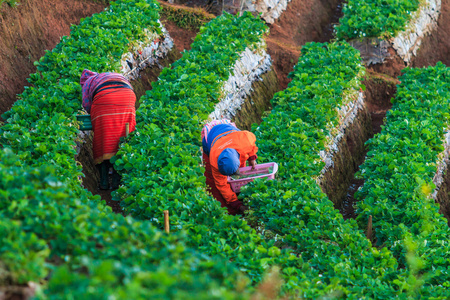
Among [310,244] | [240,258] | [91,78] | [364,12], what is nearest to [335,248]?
[310,244]

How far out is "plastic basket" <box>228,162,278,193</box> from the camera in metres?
6.33

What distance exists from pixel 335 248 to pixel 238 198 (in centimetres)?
160

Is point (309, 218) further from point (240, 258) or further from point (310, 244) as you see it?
point (240, 258)

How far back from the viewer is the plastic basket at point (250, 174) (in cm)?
633

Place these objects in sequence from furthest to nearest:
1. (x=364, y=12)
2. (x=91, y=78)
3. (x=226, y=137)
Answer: (x=364, y=12), (x=91, y=78), (x=226, y=137)

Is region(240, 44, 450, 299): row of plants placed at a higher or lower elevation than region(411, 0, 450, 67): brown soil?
lower

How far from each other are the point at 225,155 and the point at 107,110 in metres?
1.95

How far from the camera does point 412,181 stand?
270 inches

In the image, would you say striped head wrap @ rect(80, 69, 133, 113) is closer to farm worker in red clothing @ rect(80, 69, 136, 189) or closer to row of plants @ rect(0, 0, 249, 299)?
farm worker in red clothing @ rect(80, 69, 136, 189)

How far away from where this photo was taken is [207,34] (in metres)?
10.2

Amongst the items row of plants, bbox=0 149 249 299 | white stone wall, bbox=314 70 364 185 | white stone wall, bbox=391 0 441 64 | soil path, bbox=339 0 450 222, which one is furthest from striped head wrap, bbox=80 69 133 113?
white stone wall, bbox=391 0 441 64

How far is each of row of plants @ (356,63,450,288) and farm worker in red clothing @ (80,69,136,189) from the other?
12.1ft

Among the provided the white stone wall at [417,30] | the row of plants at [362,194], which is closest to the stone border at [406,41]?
the white stone wall at [417,30]

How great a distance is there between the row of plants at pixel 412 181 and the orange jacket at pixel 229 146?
186 centimetres
